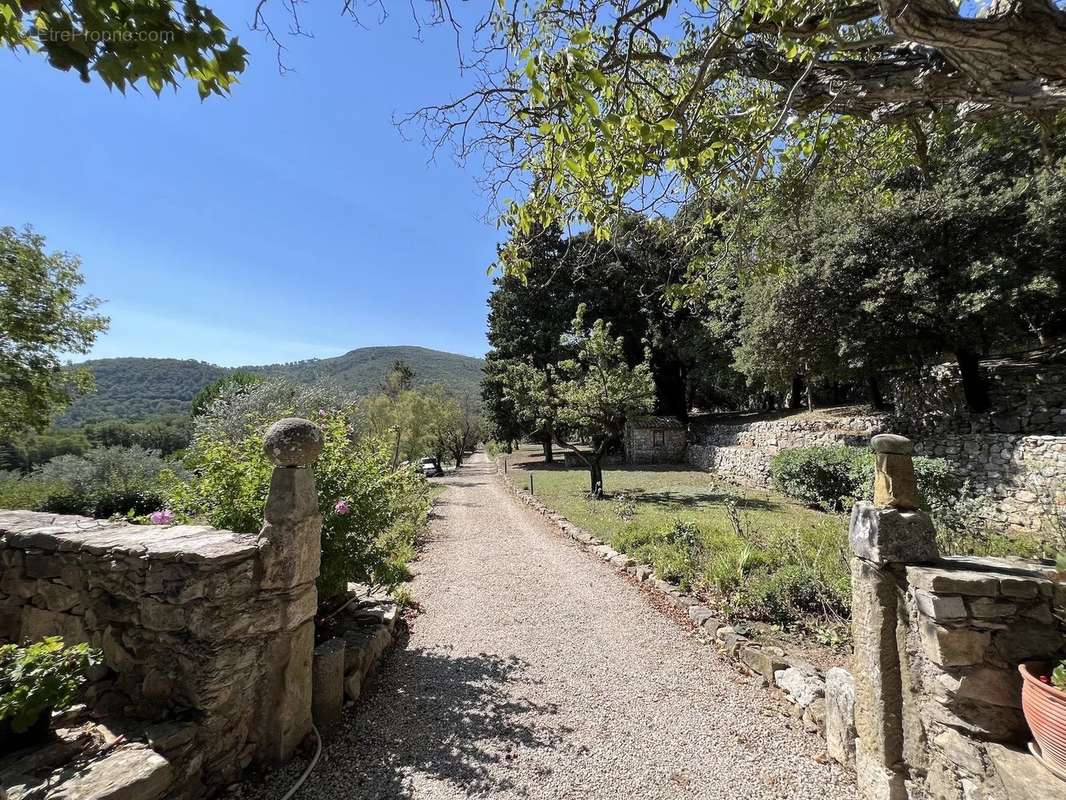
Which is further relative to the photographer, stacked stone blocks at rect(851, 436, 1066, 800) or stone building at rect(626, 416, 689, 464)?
stone building at rect(626, 416, 689, 464)

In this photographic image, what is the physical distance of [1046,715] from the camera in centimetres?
183

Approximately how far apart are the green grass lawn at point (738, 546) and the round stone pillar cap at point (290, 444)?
4843 millimetres

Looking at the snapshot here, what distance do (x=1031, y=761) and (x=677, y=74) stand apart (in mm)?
5909

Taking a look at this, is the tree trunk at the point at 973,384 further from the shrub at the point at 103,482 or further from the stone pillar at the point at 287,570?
the shrub at the point at 103,482

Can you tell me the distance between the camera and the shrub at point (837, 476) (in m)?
8.61

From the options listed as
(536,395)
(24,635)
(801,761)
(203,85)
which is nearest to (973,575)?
(801,761)

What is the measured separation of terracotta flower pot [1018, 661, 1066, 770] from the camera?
1770 mm

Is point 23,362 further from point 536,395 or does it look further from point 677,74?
point 677,74

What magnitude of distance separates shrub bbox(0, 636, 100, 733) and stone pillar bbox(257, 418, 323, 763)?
97cm

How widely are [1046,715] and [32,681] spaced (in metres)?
4.87

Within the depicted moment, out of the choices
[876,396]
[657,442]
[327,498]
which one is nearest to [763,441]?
[876,396]

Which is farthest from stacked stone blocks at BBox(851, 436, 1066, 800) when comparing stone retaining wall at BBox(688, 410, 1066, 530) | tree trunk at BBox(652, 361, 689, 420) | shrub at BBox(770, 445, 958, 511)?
tree trunk at BBox(652, 361, 689, 420)

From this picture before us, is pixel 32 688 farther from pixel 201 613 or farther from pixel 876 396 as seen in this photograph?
pixel 876 396

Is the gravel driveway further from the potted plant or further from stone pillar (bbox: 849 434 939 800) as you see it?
the potted plant
